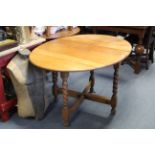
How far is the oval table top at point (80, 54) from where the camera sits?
1703 mm

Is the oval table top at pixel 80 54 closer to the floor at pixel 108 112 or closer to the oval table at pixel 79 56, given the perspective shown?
the oval table at pixel 79 56

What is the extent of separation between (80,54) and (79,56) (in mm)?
46

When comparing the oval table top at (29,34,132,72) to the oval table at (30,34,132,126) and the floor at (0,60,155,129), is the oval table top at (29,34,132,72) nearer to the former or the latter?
the oval table at (30,34,132,126)

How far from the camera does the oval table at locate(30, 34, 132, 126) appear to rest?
1706 mm

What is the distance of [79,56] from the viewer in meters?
1.86

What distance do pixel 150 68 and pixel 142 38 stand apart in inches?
22.5

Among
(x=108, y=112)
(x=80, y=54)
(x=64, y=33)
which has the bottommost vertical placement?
(x=108, y=112)

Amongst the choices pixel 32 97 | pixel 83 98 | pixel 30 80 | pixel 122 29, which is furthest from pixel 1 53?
pixel 122 29

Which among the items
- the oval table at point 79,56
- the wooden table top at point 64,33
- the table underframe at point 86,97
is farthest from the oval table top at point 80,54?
the wooden table top at point 64,33

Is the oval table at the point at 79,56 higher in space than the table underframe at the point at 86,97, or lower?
higher

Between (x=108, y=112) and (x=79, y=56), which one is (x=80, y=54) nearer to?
(x=79, y=56)

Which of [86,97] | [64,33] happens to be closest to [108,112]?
[86,97]

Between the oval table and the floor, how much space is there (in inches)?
4.1

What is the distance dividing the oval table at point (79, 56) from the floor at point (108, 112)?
11 cm
